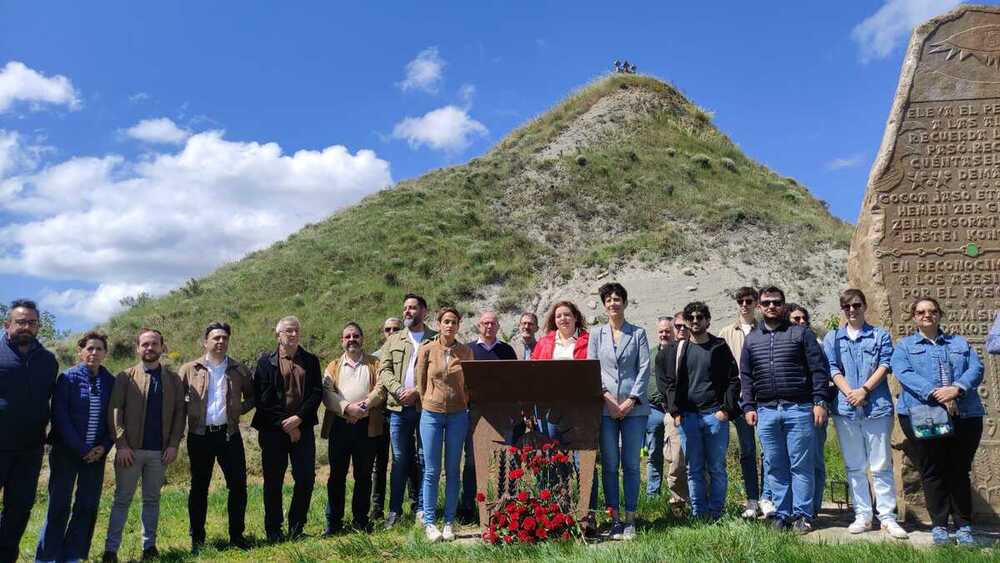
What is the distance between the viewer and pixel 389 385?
20.5ft

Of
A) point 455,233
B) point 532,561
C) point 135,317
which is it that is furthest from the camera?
point 455,233

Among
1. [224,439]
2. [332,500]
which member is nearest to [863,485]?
[332,500]

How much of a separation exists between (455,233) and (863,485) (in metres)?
22.7

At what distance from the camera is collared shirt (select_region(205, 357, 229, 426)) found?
5.92m

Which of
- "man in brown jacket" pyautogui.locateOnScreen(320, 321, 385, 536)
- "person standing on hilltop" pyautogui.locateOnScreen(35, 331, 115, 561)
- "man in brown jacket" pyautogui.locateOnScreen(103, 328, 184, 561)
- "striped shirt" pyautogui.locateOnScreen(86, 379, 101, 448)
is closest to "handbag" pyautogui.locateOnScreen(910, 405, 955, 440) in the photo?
"man in brown jacket" pyautogui.locateOnScreen(320, 321, 385, 536)

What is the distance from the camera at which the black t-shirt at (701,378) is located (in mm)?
5742

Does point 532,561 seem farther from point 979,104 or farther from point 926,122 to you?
point 979,104

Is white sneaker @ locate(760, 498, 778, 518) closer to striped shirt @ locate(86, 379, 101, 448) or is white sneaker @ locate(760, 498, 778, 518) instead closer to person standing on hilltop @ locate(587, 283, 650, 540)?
person standing on hilltop @ locate(587, 283, 650, 540)

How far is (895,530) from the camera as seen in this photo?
5.29 metres

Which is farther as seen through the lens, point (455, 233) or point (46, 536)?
point (455, 233)

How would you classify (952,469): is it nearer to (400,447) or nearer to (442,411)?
(442,411)

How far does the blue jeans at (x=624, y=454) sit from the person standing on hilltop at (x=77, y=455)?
3.92 meters

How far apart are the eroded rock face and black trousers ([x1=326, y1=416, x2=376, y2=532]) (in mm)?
4799

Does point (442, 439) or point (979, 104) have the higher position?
point (979, 104)
